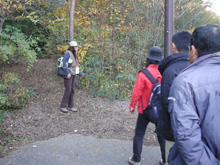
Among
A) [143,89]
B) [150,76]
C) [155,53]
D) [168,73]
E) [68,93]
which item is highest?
[155,53]

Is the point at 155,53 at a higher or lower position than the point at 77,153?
higher

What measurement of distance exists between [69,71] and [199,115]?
4.82m

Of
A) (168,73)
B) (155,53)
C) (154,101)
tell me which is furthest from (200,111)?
(155,53)

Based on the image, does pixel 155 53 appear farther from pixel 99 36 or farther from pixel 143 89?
pixel 99 36

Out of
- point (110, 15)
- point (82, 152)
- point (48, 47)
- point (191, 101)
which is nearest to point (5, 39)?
point (48, 47)

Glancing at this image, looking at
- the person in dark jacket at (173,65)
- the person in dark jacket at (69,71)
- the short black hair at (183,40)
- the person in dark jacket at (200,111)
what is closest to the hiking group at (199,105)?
the person in dark jacket at (200,111)

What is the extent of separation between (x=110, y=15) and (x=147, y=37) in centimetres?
191

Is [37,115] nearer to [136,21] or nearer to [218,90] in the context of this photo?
[218,90]

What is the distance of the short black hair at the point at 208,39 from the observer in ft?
5.46

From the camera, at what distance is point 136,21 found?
10.1m

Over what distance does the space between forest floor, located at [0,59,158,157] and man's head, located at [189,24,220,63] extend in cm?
357

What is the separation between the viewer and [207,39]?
1.67 meters

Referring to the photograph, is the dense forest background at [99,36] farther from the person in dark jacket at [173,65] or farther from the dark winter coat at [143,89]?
the person in dark jacket at [173,65]

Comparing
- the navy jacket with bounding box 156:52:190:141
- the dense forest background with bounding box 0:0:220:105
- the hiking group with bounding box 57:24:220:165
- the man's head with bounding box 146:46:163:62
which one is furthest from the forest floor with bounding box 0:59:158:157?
the hiking group with bounding box 57:24:220:165
